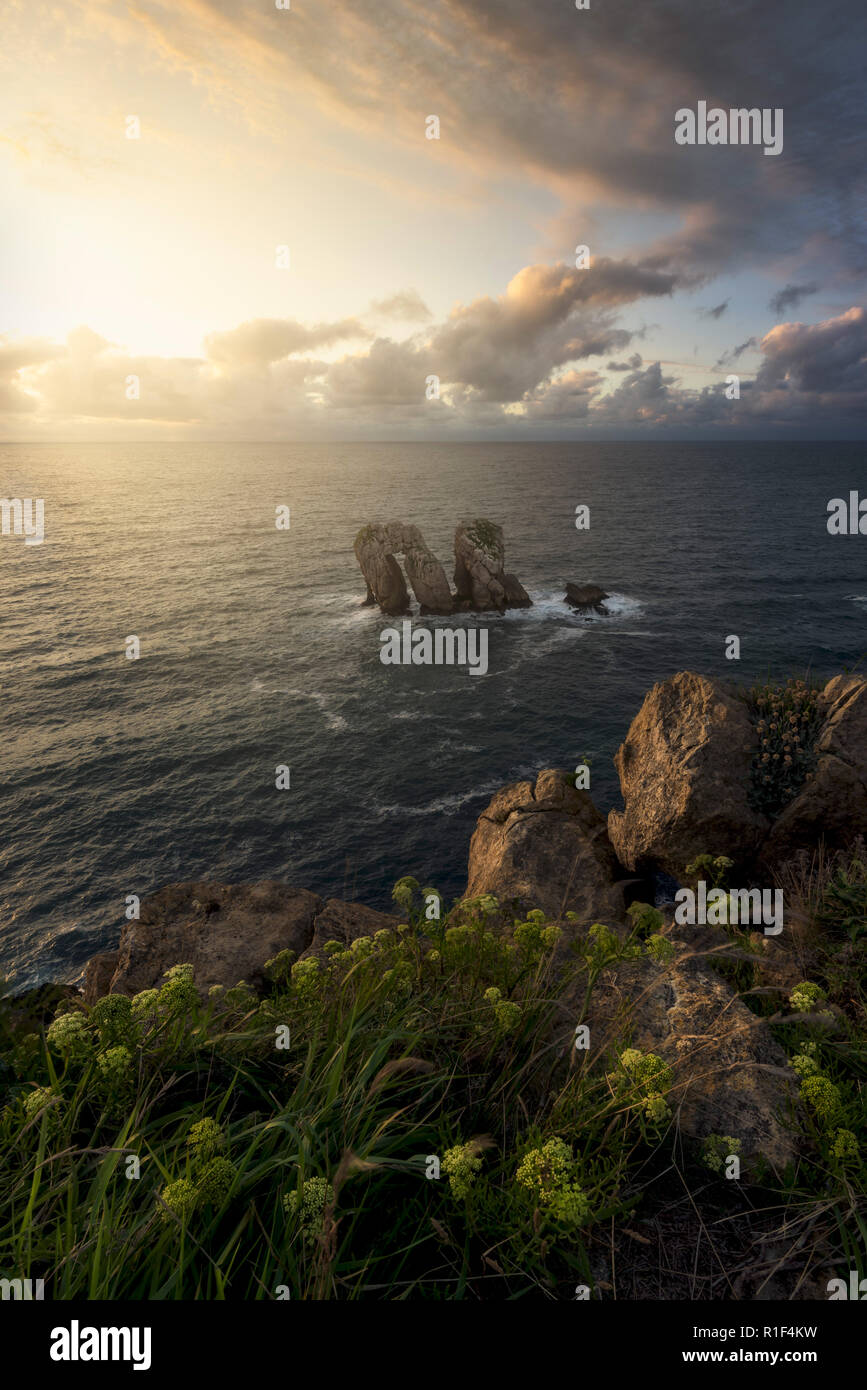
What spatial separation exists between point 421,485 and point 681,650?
153 meters

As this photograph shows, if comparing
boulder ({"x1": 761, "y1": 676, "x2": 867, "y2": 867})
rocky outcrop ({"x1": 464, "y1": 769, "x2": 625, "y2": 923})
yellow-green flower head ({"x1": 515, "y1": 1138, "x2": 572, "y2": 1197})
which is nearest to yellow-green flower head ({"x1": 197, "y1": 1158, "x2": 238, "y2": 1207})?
yellow-green flower head ({"x1": 515, "y1": 1138, "x2": 572, "y2": 1197})

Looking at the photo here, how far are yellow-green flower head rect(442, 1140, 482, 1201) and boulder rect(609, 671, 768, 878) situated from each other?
14.4 m

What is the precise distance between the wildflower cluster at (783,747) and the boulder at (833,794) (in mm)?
310

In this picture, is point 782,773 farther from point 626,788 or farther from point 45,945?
point 45,945

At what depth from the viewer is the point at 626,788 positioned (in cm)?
1867

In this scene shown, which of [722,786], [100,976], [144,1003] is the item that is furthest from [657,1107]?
[100,976]

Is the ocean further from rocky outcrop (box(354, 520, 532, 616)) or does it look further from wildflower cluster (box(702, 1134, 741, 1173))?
wildflower cluster (box(702, 1134, 741, 1173))

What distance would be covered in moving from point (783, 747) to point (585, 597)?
56.7m

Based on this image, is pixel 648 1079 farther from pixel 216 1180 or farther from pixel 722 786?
pixel 722 786

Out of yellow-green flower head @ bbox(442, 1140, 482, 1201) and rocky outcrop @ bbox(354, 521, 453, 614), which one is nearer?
yellow-green flower head @ bbox(442, 1140, 482, 1201)

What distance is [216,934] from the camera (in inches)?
547

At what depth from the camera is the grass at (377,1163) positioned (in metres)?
2.95

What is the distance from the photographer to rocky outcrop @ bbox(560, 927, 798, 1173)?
430 cm
